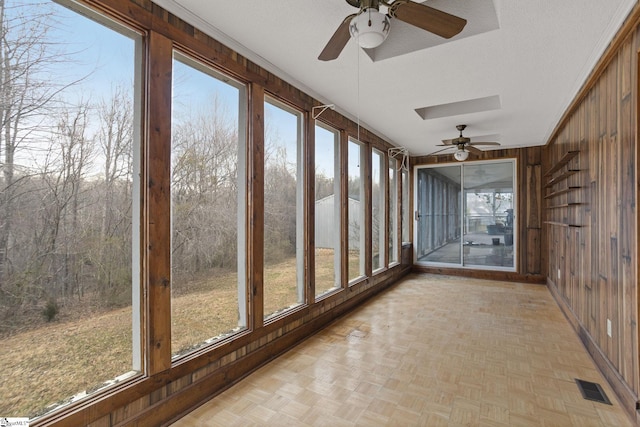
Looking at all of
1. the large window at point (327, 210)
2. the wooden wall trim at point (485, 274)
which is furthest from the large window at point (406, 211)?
the large window at point (327, 210)

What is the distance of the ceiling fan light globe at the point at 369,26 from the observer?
1.50 metres

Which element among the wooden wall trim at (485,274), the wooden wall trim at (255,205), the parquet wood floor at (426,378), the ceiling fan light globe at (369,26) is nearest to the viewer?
the ceiling fan light globe at (369,26)

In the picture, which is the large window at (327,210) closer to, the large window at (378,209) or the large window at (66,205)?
the large window at (378,209)

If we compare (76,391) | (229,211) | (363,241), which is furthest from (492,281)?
(76,391)

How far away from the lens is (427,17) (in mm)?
1515

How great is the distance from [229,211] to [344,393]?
155cm

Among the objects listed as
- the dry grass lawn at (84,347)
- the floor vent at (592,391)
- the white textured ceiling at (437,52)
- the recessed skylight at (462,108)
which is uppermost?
the recessed skylight at (462,108)

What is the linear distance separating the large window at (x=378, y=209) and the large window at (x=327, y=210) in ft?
3.76

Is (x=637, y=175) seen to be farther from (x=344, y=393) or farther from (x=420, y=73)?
(x=344, y=393)

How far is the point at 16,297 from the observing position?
142 centimetres

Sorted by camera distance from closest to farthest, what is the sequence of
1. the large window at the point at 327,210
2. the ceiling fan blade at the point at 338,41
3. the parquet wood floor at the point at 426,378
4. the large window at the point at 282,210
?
the ceiling fan blade at the point at 338,41 < the parquet wood floor at the point at 426,378 < the large window at the point at 282,210 < the large window at the point at 327,210

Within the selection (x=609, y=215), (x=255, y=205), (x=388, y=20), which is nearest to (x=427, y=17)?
(x=388, y=20)

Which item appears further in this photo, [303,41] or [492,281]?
[492,281]

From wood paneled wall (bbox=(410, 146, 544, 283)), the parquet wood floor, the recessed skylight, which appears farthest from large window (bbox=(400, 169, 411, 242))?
the parquet wood floor
